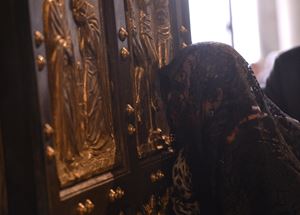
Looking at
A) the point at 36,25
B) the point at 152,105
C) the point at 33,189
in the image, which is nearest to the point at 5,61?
the point at 36,25

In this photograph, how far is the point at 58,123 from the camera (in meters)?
0.92

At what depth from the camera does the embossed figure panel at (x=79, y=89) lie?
3.01 ft

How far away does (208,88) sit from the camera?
1.29 metres

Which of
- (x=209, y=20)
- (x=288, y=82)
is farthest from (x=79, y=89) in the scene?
(x=209, y=20)

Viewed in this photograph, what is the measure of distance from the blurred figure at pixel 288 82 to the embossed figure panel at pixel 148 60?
122cm

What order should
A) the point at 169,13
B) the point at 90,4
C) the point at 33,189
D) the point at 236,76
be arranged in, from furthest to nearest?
the point at 169,13 → the point at 236,76 → the point at 90,4 → the point at 33,189

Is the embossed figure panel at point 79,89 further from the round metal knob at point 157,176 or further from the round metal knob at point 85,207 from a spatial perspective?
the round metal knob at point 157,176

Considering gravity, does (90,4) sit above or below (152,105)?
above

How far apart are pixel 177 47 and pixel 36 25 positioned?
2.10ft

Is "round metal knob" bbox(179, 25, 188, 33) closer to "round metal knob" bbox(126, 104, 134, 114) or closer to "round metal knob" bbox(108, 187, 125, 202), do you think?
"round metal knob" bbox(126, 104, 134, 114)

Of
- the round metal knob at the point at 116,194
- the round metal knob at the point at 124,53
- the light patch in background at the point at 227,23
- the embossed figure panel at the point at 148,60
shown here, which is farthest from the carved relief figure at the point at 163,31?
the light patch in background at the point at 227,23

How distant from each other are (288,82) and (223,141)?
1331 millimetres

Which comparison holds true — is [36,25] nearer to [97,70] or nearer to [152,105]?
[97,70]

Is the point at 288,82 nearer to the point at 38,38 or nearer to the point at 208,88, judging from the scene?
the point at 208,88
